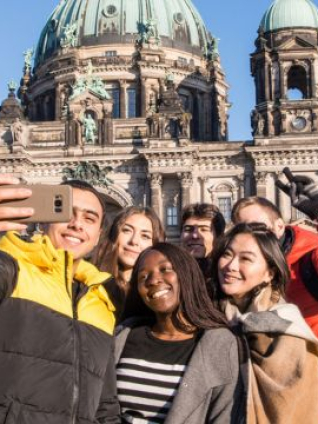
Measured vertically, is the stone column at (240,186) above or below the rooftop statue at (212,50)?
below

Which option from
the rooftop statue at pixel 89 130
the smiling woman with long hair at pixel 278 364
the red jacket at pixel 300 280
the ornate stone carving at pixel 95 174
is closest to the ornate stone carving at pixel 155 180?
the ornate stone carving at pixel 95 174

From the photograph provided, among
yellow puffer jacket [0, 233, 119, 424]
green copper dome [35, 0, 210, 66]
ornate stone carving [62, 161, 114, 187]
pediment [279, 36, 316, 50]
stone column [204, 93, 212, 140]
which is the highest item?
green copper dome [35, 0, 210, 66]

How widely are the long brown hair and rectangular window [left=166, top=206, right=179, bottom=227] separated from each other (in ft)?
95.4

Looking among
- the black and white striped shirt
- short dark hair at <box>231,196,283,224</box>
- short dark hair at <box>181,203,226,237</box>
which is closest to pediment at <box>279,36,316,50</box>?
short dark hair at <box>181,203,226,237</box>

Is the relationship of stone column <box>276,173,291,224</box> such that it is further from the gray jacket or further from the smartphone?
the smartphone

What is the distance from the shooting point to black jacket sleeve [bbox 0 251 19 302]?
3487 millimetres

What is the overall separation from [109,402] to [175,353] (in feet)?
1.71

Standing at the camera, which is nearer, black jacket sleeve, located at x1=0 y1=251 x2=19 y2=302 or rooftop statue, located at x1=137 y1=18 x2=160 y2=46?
black jacket sleeve, located at x1=0 y1=251 x2=19 y2=302

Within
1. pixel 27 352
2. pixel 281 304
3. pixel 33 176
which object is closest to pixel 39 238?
pixel 27 352

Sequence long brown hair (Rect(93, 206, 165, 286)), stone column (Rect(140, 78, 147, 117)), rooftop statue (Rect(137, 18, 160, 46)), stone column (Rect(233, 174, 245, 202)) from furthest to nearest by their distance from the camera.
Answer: rooftop statue (Rect(137, 18, 160, 46))
stone column (Rect(140, 78, 147, 117))
stone column (Rect(233, 174, 245, 202))
long brown hair (Rect(93, 206, 165, 286))

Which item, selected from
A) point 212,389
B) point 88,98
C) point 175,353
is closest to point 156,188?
point 88,98

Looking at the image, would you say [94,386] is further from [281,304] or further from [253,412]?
[281,304]

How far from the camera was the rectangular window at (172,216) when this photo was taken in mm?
35312

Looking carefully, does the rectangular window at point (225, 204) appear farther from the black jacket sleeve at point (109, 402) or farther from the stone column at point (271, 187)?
the black jacket sleeve at point (109, 402)
